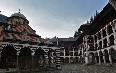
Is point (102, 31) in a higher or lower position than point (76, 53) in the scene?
higher

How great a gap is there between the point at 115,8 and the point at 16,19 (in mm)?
26785

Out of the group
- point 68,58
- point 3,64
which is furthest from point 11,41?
point 68,58

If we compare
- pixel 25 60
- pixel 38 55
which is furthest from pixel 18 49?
pixel 38 55

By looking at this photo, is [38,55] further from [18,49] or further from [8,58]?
[18,49]

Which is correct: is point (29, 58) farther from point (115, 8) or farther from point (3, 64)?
point (115, 8)

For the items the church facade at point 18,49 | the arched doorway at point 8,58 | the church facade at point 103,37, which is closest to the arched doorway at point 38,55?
the church facade at point 18,49

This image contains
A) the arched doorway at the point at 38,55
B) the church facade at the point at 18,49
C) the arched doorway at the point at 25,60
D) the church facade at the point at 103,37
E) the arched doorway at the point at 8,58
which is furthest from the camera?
the church facade at the point at 103,37

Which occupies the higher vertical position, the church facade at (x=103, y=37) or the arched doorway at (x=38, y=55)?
the church facade at (x=103, y=37)

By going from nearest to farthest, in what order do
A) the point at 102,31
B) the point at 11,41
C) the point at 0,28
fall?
the point at 11,41 < the point at 0,28 < the point at 102,31

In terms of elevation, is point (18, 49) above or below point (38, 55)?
above

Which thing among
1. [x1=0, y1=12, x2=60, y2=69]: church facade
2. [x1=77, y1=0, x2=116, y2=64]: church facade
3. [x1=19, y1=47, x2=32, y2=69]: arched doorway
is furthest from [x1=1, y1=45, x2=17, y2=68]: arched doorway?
[x1=77, y1=0, x2=116, y2=64]: church facade

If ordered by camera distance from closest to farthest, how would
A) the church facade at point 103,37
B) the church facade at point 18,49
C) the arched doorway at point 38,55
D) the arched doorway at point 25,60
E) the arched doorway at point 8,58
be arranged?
1. the church facade at point 18,49
2. the arched doorway at point 25,60
3. the arched doorway at point 8,58
4. the arched doorway at point 38,55
5. the church facade at point 103,37

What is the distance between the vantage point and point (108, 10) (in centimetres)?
3675

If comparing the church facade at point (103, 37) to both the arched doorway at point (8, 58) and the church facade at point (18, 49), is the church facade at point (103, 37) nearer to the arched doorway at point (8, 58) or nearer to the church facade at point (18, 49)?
the church facade at point (18, 49)
